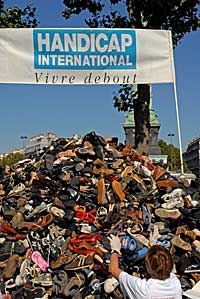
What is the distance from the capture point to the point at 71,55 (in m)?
8.79

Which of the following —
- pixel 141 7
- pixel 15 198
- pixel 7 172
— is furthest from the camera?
pixel 141 7

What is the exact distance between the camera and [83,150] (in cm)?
772

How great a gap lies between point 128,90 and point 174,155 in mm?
69059

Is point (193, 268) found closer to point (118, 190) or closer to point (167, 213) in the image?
point (167, 213)

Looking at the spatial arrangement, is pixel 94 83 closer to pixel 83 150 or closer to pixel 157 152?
pixel 83 150

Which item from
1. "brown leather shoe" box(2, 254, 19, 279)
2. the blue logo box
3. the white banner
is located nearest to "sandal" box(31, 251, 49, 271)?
"brown leather shoe" box(2, 254, 19, 279)

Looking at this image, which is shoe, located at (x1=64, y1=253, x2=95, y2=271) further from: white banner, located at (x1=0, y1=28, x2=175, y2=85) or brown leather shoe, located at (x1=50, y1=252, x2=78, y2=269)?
white banner, located at (x1=0, y1=28, x2=175, y2=85)

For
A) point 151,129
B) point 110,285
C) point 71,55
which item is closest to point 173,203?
point 110,285

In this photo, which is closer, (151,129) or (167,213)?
(167,213)

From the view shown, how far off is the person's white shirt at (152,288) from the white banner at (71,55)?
5388 mm

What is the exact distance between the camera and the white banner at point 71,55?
8.77m

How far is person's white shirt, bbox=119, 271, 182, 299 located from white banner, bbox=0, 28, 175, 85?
5.39 metres

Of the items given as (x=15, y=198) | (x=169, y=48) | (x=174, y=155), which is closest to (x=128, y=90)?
(x=169, y=48)

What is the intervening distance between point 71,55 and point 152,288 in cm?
567
